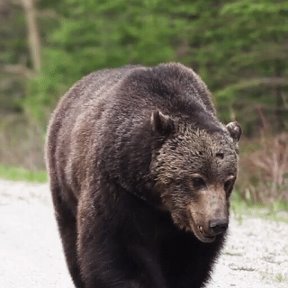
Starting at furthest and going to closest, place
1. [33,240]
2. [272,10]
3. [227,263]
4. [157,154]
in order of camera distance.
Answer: [272,10]
[33,240]
[227,263]
[157,154]

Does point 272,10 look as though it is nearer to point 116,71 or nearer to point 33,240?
point 33,240

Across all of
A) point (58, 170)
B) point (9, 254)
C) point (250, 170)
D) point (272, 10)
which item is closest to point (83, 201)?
point (58, 170)

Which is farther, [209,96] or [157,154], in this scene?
[209,96]

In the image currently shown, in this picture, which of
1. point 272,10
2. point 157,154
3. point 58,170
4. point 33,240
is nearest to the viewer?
point 157,154

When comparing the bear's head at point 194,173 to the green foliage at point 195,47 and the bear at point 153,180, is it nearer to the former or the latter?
the bear at point 153,180

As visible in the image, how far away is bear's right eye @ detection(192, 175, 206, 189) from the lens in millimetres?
5688

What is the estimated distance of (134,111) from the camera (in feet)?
20.5

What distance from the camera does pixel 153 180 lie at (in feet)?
19.1

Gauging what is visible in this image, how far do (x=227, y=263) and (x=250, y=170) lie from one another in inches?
278

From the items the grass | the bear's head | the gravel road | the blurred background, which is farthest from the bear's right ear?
the blurred background

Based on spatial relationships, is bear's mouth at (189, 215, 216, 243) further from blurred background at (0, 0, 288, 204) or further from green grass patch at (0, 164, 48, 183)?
green grass patch at (0, 164, 48, 183)

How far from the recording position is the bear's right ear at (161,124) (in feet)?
19.3

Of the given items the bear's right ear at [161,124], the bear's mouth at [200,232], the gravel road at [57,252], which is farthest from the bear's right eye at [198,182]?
the gravel road at [57,252]

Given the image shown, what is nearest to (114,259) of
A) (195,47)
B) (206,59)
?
(206,59)
